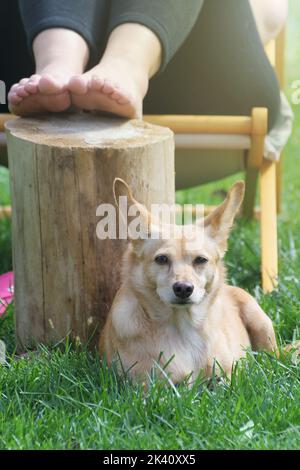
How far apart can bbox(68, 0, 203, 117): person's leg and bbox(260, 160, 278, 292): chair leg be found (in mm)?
642

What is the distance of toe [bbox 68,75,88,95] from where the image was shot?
8.63ft

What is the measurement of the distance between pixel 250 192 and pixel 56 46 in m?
1.39

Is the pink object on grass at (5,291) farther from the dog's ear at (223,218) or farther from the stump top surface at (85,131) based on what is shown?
the dog's ear at (223,218)

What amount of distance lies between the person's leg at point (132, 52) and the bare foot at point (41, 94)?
32mm

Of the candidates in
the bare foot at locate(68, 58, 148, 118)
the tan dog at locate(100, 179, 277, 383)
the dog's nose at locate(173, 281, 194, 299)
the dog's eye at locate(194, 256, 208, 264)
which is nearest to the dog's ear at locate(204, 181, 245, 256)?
the tan dog at locate(100, 179, 277, 383)

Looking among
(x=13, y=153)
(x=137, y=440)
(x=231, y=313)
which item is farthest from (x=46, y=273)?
(x=137, y=440)

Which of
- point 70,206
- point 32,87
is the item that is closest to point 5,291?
point 70,206

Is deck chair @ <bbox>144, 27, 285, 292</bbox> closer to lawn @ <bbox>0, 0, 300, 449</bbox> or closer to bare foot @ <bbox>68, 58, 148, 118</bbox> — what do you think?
bare foot @ <bbox>68, 58, 148, 118</bbox>

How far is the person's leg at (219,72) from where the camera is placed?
3434mm

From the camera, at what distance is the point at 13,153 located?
8.61ft

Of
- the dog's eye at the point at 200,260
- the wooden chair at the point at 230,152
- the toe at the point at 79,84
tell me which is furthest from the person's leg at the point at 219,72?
the dog's eye at the point at 200,260

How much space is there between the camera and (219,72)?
356 centimetres
